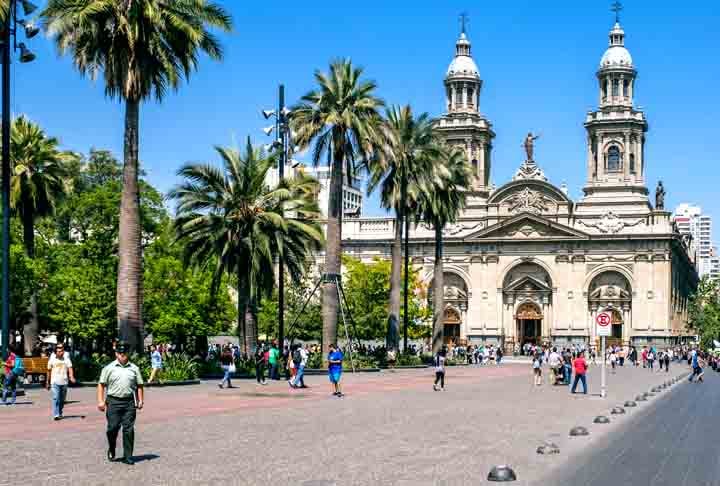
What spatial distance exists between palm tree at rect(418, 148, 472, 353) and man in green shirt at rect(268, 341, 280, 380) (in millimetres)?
18727

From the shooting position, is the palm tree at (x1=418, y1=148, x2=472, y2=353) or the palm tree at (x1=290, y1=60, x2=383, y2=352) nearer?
the palm tree at (x1=290, y1=60, x2=383, y2=352)

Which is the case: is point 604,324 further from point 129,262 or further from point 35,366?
point 35,366

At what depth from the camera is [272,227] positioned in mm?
44094

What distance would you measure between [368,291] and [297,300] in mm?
7504

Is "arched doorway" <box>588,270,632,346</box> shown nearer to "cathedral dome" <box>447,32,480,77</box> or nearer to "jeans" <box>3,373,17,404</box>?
"cathedral dome" <box>447,32,480,77</box>

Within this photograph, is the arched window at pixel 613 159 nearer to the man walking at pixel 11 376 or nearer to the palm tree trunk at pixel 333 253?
the palm tree trunk at pixel 333 253

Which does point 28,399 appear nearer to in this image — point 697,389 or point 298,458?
point 298,458

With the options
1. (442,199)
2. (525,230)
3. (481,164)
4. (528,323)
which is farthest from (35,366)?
(481,164)

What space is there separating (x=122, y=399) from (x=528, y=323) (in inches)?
3728

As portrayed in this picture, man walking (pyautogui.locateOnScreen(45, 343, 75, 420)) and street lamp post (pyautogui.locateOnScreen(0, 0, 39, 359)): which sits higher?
street lamp post (pyautogui.locateOnScreen(0, 0, 39, 359))

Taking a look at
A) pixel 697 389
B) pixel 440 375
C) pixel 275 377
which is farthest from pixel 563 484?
pixel 697 389

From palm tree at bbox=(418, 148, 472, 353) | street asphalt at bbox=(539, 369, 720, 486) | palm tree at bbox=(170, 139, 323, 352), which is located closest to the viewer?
street asphalt at bbox=(539, 369, 720, 486)

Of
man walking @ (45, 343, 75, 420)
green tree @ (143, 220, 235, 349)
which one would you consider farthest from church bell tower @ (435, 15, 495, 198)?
man walking @ (45, 343, 75, 420)

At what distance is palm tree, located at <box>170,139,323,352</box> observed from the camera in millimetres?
43750
